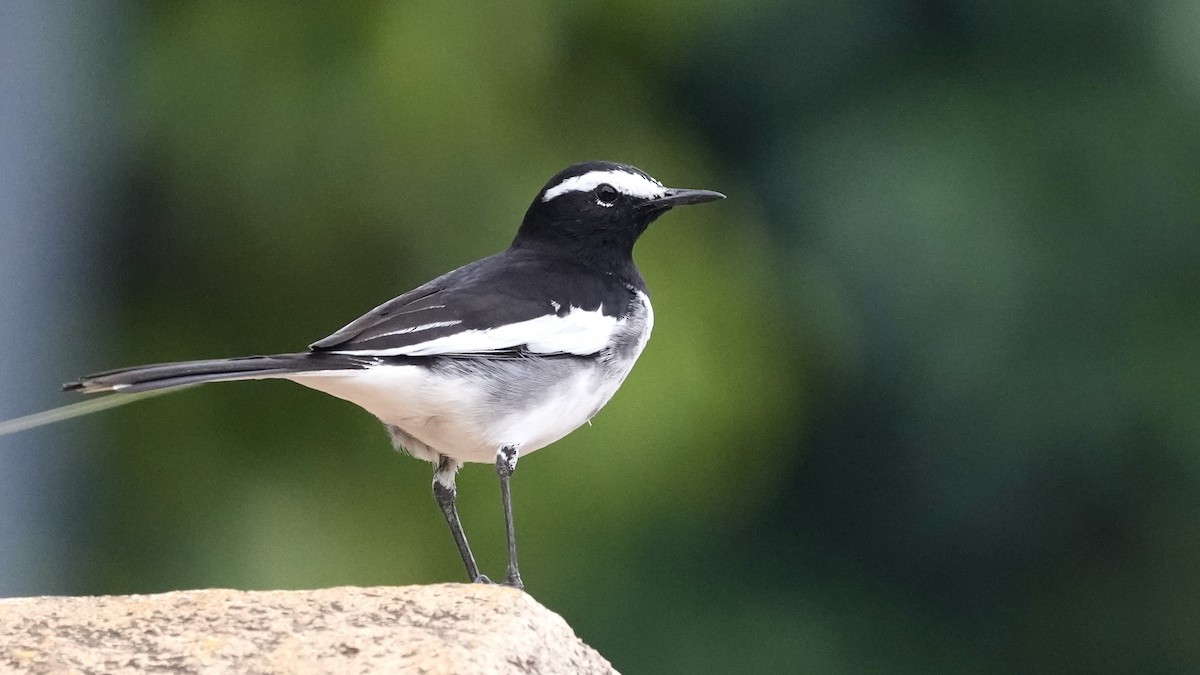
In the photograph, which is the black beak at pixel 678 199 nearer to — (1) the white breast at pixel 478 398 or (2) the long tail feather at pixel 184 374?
(1) the white breast at pixel 478 398

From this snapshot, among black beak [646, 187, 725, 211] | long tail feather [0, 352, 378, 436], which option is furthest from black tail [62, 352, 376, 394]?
black beak [646, 187, 725, 211]

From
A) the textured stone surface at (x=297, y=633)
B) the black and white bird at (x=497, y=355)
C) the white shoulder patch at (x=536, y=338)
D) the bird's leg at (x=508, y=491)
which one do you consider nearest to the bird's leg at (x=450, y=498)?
the black and white bird at (x=497, y=355)

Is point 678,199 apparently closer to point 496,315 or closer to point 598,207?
point 598,207

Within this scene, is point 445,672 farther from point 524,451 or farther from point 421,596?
point 524,451

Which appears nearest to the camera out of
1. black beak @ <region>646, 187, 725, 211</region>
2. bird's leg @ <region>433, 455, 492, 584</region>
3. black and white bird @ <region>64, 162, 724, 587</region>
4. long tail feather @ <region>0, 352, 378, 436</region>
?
long tail feather @ <region>0, 352, 378, 436</region>

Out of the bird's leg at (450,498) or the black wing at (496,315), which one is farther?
the bird's leg at (450,498)

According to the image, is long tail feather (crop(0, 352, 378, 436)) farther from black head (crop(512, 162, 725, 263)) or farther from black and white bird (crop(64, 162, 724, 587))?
black head (crop(512, 162, 725, 263))

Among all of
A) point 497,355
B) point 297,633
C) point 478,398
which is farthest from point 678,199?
point 297,633

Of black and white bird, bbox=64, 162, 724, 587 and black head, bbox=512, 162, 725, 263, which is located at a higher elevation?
black head, bbox=512, 162, 725, 263
